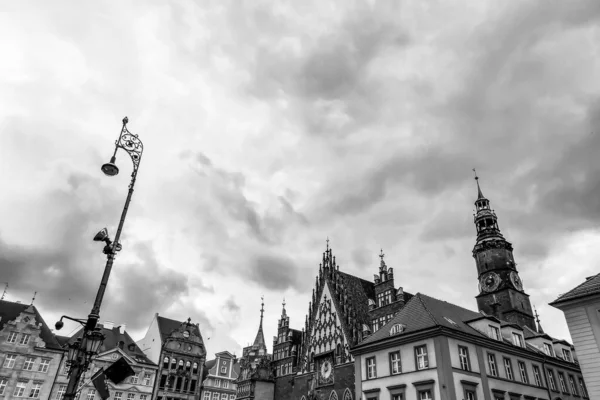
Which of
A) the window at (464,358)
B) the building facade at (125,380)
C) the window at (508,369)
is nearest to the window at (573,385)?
the window at (508,369)

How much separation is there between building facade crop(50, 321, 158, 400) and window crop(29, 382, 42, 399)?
76.2 inches

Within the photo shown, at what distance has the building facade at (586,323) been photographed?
81.8 ft

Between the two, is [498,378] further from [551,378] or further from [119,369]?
[119,369]

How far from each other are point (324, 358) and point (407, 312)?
15089mm

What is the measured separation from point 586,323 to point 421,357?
12214mm

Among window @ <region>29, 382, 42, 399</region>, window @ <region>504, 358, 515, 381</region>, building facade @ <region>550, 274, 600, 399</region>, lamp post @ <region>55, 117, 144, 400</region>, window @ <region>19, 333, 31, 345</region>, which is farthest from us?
window @ <region>19, 333, 31, 345</region>

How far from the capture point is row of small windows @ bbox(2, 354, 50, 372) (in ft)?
171

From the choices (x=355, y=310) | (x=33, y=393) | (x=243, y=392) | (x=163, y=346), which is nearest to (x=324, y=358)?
(x=355, y=310)

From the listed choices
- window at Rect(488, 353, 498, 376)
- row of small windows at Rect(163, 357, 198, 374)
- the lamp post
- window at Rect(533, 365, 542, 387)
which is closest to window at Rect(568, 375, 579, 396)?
window at Rect(533, 365, 542, 387)

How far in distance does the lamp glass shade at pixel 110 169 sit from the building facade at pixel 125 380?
165 ft

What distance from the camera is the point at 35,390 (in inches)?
2084

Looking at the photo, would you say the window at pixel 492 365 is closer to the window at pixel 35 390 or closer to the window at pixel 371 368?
the window at pixel 371 368

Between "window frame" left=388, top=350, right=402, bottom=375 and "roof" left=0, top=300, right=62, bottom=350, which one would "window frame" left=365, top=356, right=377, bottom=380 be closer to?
"window frame" left=388, top=350, right=402, bottom=375

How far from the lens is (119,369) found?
48.3 ft
